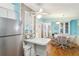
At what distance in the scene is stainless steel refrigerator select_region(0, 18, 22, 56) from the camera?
5.93ft

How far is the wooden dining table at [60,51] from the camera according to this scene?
1.86 metres

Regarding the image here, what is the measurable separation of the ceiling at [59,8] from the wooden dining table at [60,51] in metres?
0.44

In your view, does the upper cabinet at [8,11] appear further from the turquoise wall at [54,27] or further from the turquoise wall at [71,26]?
the turquoise wall at [54,27]

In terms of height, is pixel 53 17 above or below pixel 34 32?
above

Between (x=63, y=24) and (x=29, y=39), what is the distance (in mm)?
544

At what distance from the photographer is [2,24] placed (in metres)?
1.82

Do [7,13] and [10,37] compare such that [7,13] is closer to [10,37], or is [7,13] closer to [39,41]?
[10,37]

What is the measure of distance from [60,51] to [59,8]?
61cm

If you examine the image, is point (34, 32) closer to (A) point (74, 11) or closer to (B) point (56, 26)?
(B) point (56, 26)

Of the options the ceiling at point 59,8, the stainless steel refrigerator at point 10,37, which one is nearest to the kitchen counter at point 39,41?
the stainless steel refrigerator at point 10,37

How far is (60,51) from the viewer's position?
1882 mm

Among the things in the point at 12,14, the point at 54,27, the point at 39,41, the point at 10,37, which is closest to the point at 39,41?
the point at 39,41

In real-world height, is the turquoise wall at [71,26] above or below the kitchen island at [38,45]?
above

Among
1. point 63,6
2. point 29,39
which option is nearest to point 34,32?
point 29,39
